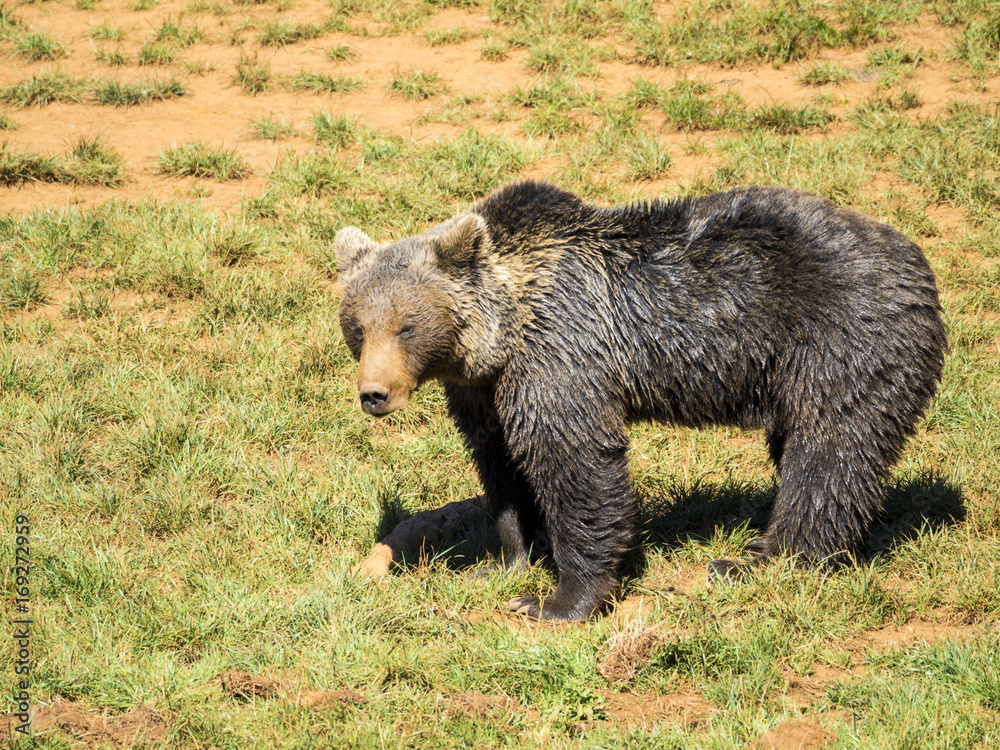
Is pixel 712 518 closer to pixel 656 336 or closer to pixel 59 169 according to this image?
pixel 656 336

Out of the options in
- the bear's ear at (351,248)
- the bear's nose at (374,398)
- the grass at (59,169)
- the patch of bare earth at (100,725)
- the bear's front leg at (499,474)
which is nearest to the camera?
the patch of bare earth at (100,725)

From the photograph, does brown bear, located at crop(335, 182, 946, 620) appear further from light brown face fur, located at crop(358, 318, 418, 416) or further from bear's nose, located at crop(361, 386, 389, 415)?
bear's nose, located at crop(361, 386, 389, 415)

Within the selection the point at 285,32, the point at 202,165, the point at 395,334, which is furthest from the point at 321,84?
the point at 395,334

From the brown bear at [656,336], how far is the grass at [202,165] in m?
4.63

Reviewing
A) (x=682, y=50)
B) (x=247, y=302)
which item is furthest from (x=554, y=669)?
(x=682, y=50)

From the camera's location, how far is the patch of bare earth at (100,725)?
4227 mm

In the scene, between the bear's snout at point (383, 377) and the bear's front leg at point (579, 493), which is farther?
the bear's front leg at point (579, 493)

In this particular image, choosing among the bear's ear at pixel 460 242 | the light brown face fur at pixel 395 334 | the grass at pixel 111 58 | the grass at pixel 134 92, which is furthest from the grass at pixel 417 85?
the light brown face fur at pixel 395 334

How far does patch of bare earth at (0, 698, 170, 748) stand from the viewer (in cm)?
423

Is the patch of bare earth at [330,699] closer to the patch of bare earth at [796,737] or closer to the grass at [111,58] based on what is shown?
the patch of bare earth at [796,737]

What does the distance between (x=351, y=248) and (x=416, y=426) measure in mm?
1970

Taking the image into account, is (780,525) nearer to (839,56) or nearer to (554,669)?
(554,669)

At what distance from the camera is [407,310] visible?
4.86 metres

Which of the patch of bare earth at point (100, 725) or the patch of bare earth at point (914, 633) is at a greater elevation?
the patch of bare earth at point (100, 725)
